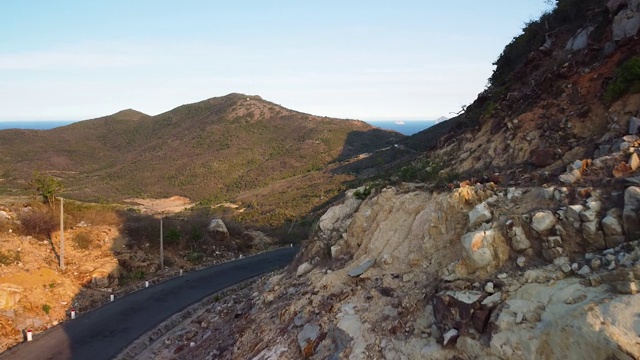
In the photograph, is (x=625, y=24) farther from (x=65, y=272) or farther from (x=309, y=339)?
(x=65, y=272)

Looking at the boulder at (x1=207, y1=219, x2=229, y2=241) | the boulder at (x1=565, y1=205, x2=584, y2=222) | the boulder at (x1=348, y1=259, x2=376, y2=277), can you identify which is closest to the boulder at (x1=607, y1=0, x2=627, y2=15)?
the boulder at (x1=565, y1=205, x2=584, y2=222)

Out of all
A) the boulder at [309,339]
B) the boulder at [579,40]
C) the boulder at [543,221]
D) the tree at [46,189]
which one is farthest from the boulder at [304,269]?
the tree at [46,189]

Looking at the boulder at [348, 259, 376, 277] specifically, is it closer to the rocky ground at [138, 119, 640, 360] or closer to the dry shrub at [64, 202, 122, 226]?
the rocky ground at [138, 119, 640, 360]

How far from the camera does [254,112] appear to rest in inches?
4510

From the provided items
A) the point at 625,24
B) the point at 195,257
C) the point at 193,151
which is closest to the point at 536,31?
the point at 625,24

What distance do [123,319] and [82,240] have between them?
894 centimetres

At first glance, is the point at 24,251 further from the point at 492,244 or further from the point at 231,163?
the point at 231,163

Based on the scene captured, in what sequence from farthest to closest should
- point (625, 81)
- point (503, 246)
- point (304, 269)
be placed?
point (304, 269)
point (625, 81)
point (503, 246)

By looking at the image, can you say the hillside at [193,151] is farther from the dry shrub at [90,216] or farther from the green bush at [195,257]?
the dry shrub at [90,216]

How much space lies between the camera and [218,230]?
3189 cm

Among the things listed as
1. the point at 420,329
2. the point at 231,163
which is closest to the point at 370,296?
the point at 420,329

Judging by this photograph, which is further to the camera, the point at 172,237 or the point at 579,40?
the point at 172,237

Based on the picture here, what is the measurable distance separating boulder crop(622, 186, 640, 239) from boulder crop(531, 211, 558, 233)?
0.94 metres

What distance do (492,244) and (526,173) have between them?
2635 mm
